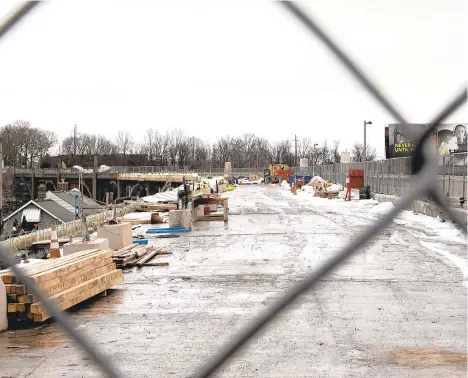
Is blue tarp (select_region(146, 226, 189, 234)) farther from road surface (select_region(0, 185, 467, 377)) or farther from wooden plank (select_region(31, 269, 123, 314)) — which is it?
wooden plank (select_region(31, 269, 123, 314))

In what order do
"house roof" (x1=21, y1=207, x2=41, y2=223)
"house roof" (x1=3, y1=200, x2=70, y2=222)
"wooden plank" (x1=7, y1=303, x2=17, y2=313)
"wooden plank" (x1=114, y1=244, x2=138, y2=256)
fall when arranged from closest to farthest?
"wooden plank" (x1=7, y1=303, x2=17, y2=313)
"wooden plank" (x1=114, y1=244, x2=138, y2=256)
"house roof" (x1=21, y1=207, x2=41, y2=223)
"house roof" (x1=3, y1=200, x2=70, y2=222)

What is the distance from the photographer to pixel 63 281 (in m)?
8.18

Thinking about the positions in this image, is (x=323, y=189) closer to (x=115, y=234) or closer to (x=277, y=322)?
(x=115, y=234)

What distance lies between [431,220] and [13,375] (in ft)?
59.6

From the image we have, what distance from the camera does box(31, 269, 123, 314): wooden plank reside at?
758 centimetres

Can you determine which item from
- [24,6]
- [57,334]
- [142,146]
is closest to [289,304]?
[24,6]

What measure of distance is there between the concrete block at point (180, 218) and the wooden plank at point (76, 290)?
9678 mm

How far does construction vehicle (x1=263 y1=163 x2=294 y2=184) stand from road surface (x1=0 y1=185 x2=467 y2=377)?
61783 millimetres

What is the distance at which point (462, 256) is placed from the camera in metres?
13.2

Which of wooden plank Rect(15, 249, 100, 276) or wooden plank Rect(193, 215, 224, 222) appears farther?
wooden plank Rect(193, 215, 224, 222)

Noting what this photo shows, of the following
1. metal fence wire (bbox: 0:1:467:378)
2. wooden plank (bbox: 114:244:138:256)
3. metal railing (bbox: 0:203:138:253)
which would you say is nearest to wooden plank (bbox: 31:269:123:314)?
wooden plank (bbox: 114:244:138:256)

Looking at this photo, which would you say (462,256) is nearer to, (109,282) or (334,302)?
(334,302)

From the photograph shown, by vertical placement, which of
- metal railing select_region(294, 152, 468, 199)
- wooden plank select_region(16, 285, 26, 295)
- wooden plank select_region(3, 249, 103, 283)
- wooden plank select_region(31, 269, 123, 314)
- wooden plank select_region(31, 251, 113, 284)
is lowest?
wooden plank select_region(31, 269, 123, 314)

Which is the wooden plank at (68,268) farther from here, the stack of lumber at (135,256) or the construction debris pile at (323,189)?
the construction debris pile at (323,189)
